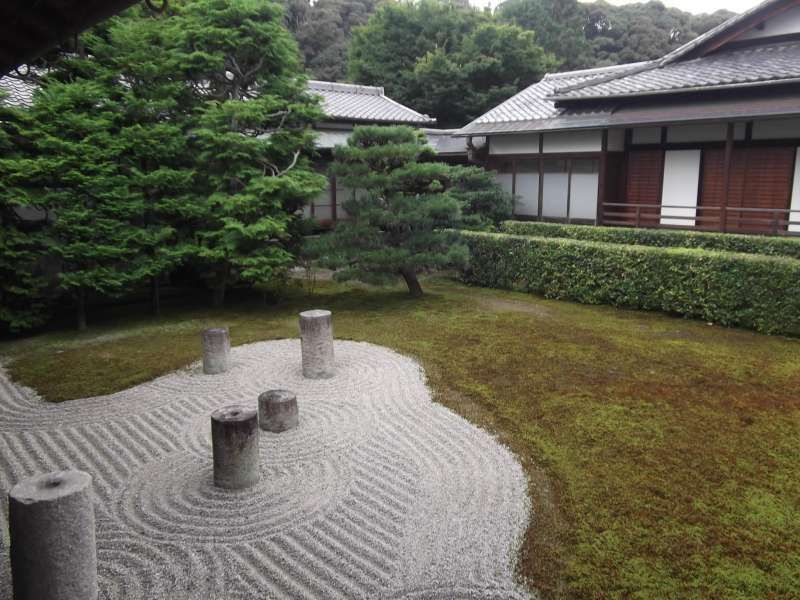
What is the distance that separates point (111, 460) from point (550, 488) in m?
4.40

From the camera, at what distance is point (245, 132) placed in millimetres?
12602

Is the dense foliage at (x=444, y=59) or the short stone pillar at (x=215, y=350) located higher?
the dense foliage at (x=444, y=59)

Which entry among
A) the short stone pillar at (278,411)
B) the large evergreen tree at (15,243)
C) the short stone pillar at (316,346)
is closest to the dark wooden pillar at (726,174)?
the short stone pillar at (316,346)

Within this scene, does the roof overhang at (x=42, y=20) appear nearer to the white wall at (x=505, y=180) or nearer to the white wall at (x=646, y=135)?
the white wall at (x=646, y=135)

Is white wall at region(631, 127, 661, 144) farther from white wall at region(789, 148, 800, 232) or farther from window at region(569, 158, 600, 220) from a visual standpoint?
white wall at region(789, 148, 800, 232)

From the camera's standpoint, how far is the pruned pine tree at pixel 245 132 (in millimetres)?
11562

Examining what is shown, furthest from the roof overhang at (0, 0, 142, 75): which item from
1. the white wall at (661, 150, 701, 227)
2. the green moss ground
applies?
the white wall at (661, 150, 701, 227)

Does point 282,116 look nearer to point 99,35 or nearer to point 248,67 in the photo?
point 248,67

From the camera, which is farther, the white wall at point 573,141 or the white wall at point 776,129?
the white wall at point 573,141

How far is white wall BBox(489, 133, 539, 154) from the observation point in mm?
18438

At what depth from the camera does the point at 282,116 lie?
12.8 m

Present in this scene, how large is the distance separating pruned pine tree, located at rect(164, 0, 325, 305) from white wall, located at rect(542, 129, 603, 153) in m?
8.08

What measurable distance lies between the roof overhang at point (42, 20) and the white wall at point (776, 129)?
50.1 feet

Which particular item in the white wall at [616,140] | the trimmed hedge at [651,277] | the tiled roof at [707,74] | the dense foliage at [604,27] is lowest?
the trimmed hedge at [651,277]
